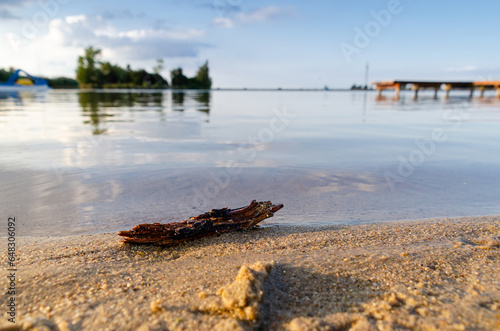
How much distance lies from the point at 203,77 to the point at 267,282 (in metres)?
136

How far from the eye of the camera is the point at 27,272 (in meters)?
2.53

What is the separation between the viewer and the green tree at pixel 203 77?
5153 inches

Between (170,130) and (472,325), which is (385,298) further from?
(170,130)

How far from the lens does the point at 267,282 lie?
2260mm

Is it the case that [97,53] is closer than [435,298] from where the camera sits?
No

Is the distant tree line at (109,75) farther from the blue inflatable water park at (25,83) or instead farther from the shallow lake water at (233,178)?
the shallow lake water at (233,178)

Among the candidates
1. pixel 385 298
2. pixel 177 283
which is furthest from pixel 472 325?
pixel 177 283

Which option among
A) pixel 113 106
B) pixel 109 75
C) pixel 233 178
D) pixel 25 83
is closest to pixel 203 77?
pixel 109 75

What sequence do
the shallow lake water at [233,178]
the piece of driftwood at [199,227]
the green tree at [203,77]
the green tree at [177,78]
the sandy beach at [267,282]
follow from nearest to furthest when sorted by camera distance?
1. the sandy beach at [267,282]
2. the piece of driftwood at [199,227]
3. the shallow lake water at [233,178]
4. the green tree at [177,78]
5. the green tree at [203,77]

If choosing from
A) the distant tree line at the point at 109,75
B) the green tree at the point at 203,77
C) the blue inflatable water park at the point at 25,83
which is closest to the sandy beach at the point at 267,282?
the blue inflatable water park at the point at 25,83

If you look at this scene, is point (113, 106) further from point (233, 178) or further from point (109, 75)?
point (109, 75)

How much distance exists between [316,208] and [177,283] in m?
2.69

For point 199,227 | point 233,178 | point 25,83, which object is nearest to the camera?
point 199,227

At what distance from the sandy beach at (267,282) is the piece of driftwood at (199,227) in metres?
0.09
